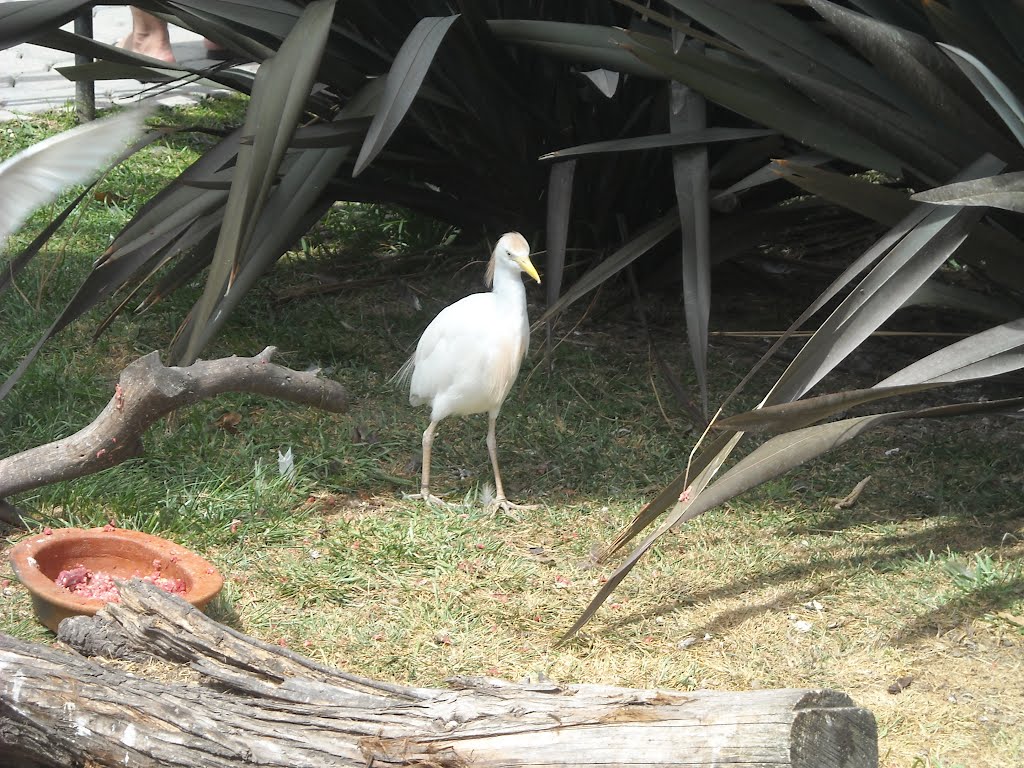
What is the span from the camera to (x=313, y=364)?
4633 millimetres

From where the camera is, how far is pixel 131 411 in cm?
308

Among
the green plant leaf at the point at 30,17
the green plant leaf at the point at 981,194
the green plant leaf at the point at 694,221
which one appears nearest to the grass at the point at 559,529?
the green plant leaf at the point at 694,221

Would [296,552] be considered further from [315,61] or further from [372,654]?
[315,61]

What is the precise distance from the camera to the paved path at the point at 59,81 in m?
7.40

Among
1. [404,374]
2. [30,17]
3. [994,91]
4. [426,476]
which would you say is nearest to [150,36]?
[30,17]

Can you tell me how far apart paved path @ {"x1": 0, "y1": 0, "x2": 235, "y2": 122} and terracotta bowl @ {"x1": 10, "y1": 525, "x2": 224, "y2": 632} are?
4307 millimetres

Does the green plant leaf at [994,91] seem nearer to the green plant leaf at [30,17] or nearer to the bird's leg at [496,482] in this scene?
the bird's leg at [496,482]

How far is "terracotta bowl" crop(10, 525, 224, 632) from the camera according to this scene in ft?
9.43

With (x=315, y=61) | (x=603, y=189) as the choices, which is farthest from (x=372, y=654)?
(x=603, y=189)

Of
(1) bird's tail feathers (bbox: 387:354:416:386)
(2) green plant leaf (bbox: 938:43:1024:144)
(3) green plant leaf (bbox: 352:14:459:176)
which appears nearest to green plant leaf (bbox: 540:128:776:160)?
(3) green plant leaf (bbox: 352:14:459:176)

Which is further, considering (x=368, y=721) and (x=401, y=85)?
(x=401, y=85)

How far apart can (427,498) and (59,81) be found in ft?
18.3

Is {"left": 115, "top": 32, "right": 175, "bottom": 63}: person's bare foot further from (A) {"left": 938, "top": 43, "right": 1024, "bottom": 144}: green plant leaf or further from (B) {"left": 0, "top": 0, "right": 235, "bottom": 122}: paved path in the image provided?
(A) {"left": 938, "top": 43, "right": 1024, "bottom": 144}: green plant leaf

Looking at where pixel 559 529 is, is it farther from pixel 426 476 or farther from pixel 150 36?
pixel 150 36
